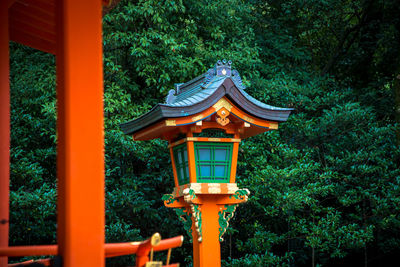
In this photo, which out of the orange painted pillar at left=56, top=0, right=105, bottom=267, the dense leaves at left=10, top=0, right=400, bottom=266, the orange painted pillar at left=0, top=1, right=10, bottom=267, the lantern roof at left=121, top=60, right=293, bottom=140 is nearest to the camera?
the orange painted pillar at left=56, top=0, right=105, bottom=267

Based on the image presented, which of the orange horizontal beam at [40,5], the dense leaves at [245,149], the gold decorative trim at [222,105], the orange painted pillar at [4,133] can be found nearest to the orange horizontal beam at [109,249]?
the orange painted pillar at [4,133]

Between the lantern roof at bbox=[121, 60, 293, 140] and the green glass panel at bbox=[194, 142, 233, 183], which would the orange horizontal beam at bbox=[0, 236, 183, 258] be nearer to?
the lantern roof at bbox=[121, 60, 293, 140]

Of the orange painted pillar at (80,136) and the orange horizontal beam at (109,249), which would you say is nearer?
the orange painted pillar at (80,136)

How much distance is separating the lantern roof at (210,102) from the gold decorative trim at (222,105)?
0.12 feet

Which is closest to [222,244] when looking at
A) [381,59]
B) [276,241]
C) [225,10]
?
[276,241]

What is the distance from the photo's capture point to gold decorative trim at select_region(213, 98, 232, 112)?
5316 mm

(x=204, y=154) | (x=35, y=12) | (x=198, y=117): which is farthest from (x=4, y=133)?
(x=204, y=154)

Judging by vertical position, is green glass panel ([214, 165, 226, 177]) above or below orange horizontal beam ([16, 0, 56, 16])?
below

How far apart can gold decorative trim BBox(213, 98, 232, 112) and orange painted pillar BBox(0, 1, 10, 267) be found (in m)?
2.61

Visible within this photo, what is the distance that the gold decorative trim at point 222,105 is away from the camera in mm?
5316

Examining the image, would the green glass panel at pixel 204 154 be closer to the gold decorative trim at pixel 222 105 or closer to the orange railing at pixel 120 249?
the gold decorative trim at pixel 222 105

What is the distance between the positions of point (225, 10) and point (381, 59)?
324 centimetres

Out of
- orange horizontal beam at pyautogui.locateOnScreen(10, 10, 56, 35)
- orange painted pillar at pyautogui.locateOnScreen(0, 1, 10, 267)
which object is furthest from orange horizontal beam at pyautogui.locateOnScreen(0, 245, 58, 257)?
orange horizontal beam at pyautogui.locateOnScreen(10, 10, 56, 35)

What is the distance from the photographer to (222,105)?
5.34m
